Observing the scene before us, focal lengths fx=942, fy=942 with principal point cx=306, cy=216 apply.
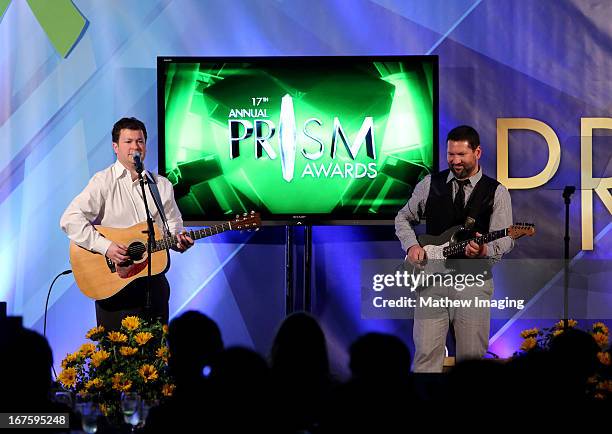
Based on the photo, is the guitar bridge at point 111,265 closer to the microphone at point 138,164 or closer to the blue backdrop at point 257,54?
the microphone at point 138,164

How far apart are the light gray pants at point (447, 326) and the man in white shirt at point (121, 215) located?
5.66 ft

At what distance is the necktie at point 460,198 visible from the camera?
6.50 meters

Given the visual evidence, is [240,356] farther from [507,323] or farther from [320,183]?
[507,323]

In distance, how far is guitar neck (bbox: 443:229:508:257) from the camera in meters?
6.40

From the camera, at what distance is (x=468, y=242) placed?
6438mm

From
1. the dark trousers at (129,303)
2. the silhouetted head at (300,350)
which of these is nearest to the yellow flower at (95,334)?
the silhouetted head at (300,350)

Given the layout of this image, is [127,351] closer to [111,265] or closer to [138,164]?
[138,164]

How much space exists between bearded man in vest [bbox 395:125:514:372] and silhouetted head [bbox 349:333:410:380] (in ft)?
10.3

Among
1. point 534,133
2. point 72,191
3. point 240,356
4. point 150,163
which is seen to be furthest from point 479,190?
point 240,356

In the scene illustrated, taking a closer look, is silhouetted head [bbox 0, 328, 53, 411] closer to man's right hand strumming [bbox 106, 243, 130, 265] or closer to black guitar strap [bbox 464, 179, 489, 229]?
man's right hand strumming [bbox 106, 243, 130, 265]

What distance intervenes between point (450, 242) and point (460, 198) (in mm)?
312

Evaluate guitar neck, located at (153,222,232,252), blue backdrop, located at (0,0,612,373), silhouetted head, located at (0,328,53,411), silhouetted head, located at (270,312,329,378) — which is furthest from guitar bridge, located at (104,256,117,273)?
silhouetted head, located at (0,328,53,411)

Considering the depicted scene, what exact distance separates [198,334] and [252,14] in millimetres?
4118

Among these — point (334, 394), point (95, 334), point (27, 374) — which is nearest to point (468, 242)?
point (95, 334)
